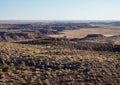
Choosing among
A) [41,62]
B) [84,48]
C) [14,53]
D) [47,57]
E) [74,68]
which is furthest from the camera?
[84,48]

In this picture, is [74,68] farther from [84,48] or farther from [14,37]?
[14,37]

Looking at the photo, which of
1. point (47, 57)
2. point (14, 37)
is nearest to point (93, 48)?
point (47, 57)

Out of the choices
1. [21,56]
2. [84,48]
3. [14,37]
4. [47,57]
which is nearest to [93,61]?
[47,57]

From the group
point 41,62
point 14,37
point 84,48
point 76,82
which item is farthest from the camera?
point 14,37

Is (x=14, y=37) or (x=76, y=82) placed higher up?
(x=76, y=82)

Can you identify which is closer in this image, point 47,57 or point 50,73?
point 50,73

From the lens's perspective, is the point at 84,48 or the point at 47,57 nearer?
the point at 47,57

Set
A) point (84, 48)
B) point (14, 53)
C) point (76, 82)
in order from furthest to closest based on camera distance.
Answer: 1. point (84, 48)
2. point (14, 53)
3. point (76, 82)

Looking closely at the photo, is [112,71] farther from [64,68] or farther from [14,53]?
[14,53]

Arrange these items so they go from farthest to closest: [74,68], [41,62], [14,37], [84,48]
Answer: [14,37] → [84,48] → [41,62] → [74,68]
